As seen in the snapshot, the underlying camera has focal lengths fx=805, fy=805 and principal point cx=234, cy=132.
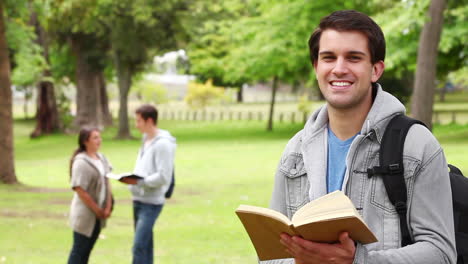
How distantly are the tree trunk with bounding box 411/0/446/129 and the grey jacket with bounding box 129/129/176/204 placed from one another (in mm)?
11049

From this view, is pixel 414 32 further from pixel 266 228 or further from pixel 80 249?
pixel 266 228

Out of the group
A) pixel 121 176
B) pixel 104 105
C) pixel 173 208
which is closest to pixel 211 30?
pixel 104 105

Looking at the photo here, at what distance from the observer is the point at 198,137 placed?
1828 inches

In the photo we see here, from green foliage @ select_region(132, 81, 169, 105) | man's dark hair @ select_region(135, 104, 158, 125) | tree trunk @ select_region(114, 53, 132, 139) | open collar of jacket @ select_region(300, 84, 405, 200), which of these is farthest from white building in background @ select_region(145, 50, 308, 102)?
open collar of jacket @ select_region(300, 84, 405, 200)

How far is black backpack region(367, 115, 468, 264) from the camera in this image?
9.29 feet

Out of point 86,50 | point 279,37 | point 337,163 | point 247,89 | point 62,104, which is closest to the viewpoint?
point 337,163

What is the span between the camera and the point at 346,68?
2998 millimetres

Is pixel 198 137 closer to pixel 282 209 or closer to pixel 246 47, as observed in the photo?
pixel 246 47

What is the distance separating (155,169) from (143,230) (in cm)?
65

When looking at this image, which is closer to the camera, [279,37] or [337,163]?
[337,163]

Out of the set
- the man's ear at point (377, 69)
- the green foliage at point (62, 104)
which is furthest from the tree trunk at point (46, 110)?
the man's ear at point (377, 69)

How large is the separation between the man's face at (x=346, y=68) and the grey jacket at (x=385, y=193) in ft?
0.30

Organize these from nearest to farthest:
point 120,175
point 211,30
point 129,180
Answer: point 120,175 < point 129,180 < point 211,30

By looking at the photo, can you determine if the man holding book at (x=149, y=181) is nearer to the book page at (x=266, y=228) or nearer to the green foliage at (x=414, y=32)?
Result: the book page at (x=266, y=228)
